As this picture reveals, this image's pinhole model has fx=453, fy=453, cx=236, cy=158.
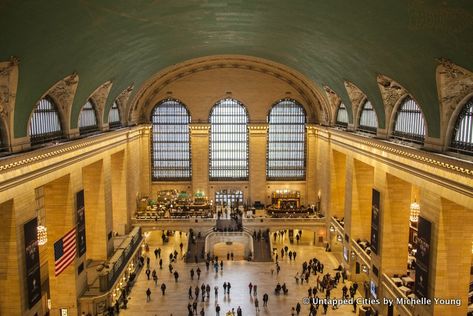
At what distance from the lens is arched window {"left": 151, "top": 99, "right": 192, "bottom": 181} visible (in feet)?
140

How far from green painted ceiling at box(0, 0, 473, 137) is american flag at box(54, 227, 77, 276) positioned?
18.7ft

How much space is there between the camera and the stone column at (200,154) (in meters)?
42.7

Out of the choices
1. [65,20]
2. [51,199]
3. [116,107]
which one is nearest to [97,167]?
[51,199]

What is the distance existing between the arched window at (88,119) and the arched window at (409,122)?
55.7 ft

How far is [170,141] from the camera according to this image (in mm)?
43625

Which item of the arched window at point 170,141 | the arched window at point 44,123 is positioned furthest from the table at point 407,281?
the arched window at point 170,141

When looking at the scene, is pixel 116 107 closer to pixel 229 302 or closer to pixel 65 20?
pixel 229 302

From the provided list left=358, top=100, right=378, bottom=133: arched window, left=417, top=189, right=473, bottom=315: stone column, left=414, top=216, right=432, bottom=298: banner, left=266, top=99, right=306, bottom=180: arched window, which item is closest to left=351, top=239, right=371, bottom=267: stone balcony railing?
left=414, top=216, right=432, bottom=298: banner

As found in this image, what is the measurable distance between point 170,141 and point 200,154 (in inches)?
128

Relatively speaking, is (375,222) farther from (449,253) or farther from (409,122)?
(449,253)

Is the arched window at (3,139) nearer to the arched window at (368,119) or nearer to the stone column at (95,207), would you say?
the stone column at (95,207)

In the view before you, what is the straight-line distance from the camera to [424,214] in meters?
18.7

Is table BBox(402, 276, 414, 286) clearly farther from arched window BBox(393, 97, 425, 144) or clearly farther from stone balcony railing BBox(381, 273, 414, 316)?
arched window BBox(393, 97, 425, 144)

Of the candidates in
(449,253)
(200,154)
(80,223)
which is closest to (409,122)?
(449,253)
